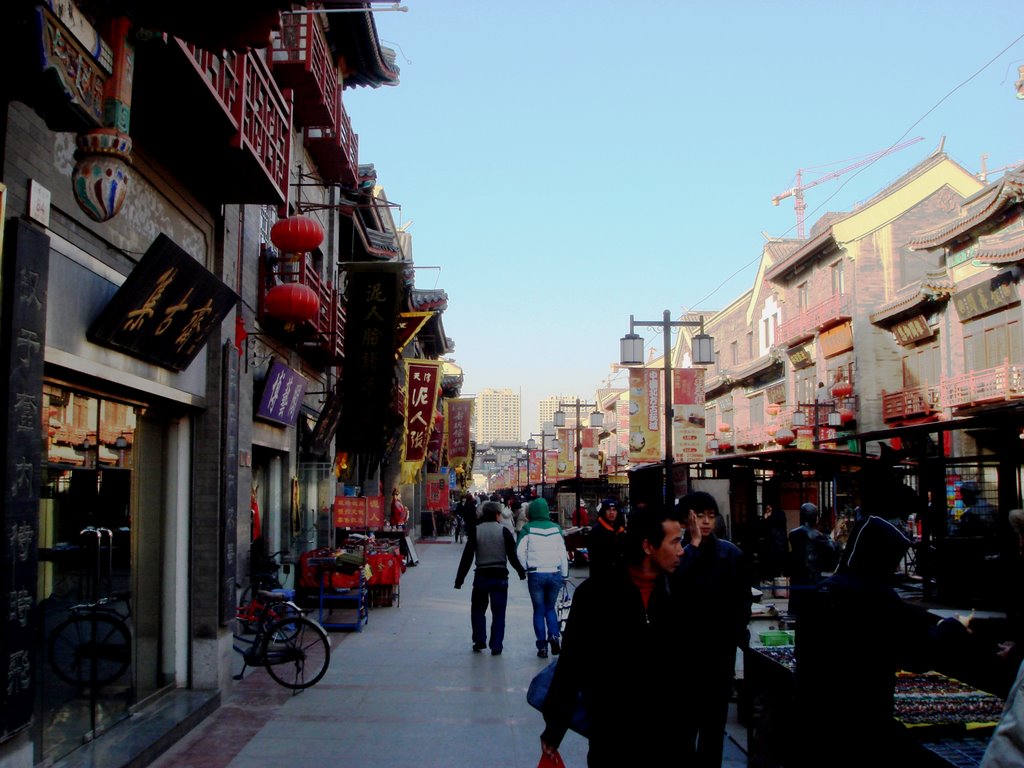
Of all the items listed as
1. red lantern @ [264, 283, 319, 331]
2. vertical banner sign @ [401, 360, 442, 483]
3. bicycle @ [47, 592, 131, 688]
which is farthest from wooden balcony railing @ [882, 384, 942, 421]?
bicycle @ [47, 592, 131, 688]

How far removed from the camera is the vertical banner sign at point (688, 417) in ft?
66.0

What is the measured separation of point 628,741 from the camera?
378 centimetres

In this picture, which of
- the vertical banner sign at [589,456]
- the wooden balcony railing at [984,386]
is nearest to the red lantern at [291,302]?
the wooden balcony railing at [984,386]

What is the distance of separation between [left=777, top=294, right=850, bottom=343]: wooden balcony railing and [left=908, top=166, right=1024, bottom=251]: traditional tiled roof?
267 inches

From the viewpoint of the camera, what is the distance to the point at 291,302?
501 inches

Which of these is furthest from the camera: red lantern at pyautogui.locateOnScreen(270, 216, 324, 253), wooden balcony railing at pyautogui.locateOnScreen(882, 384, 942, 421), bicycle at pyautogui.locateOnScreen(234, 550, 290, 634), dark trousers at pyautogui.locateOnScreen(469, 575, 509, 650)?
wooden balcony railing at pyautogui.locateOnScreen(882, 384, 942, 421)

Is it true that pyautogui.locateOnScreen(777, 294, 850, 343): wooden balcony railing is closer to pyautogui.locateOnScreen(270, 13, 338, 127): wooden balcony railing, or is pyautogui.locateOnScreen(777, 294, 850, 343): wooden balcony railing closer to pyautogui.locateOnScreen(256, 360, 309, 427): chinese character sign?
pyautogui.locateOnScreen(270, 13, 338, 127): wooden balcony railing

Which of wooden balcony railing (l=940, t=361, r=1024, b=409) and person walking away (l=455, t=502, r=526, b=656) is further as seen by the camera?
wooden balcony railing (l=940, t=361, r=1024, b=409)

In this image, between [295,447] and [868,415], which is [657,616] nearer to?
[295,447]

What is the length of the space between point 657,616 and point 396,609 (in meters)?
11.8

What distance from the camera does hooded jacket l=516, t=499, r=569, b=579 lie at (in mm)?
10625

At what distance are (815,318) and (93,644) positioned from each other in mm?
37661

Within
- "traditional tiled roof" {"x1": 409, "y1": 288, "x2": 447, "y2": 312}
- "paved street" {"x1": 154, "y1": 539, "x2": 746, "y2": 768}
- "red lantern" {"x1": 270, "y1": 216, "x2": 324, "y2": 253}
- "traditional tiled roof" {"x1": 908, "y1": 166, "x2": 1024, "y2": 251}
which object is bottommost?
"paved street" {"x1": 154, "y1": 539, "x2": 746, "y2": 768}

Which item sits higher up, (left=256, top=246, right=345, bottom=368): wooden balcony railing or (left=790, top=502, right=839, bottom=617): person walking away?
(left=256, top=246, right=345, bottom=368): wooden balcony railing
